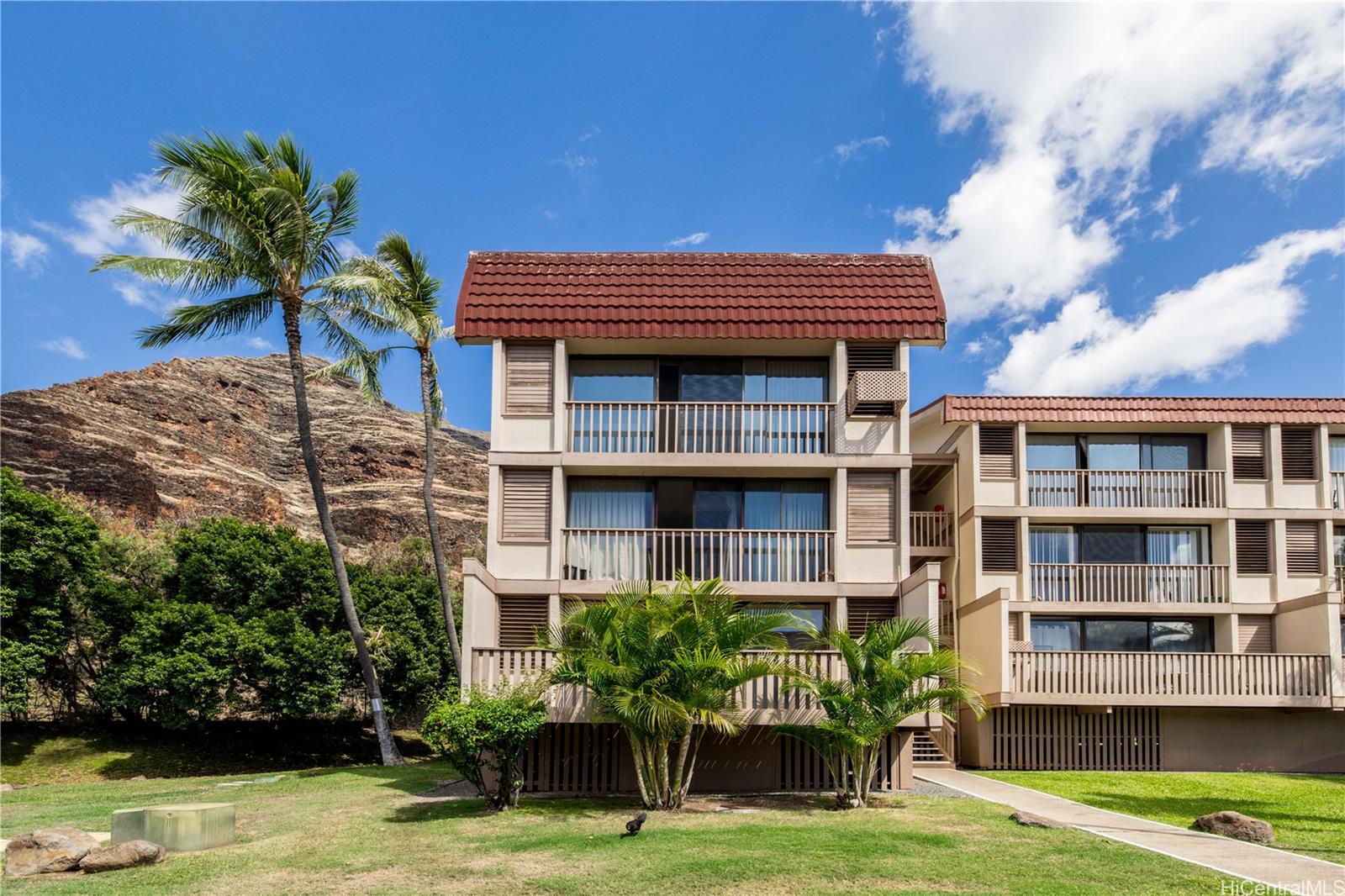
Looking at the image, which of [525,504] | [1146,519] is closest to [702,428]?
[525,504]

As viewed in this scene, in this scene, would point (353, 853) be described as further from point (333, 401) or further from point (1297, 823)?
point (333, 401)

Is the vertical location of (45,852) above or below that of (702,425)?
below

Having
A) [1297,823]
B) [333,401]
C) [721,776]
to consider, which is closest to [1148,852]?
[1297,823]

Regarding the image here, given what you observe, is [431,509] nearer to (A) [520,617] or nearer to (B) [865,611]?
(A) [520,617]

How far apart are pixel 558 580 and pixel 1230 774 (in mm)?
13569

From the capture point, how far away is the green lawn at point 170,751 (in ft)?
78.7

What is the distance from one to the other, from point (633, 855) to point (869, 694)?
4989mm

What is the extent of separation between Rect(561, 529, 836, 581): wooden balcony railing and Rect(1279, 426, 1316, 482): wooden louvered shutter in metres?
13.1

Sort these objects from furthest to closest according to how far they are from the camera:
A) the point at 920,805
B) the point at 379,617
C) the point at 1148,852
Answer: the point at 379,617, the point at 920,805, the point at 1148,852

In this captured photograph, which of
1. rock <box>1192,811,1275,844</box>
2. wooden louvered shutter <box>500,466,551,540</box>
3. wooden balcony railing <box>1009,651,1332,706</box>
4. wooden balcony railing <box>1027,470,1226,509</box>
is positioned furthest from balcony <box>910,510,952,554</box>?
rock <box>1192,811,1275,844</box>

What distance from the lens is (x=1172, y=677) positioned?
2155 centimetres

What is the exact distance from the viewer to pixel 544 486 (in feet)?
65.5

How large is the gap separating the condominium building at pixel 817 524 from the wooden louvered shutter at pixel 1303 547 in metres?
0.05

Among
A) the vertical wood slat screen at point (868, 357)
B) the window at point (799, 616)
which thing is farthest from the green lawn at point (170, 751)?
the vertical wood slat screen at point (868, 357)
